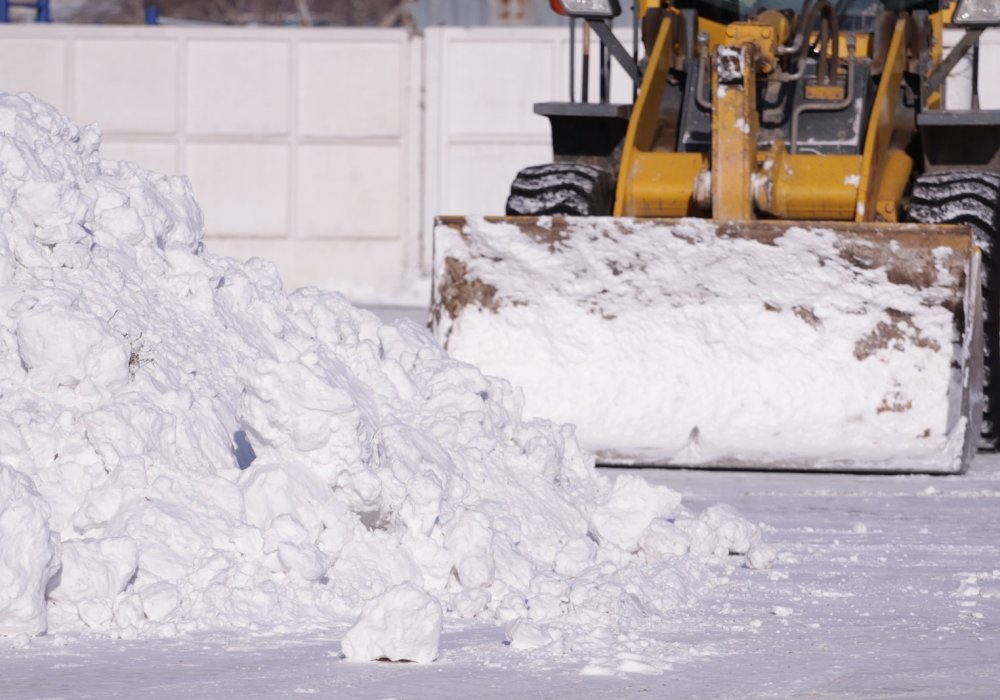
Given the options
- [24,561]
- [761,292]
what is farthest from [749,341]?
[24,561]

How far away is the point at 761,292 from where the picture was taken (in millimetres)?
6449

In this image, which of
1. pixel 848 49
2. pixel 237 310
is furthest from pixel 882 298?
pixel 237 310

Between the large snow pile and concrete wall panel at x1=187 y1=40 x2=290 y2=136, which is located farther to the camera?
concrete wall panel at x1=187 y1=40 x2=290 y2=136

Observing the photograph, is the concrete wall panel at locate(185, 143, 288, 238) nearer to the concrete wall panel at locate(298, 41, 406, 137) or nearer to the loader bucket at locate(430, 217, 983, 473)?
the concrete wall panel at locate(298, 41, 406, 137)

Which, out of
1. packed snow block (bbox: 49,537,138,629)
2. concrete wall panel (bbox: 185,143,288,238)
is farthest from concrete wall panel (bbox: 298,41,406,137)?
packed snow block (bbox: 49,537,138,629)

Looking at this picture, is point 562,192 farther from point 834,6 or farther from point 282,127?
point 282,127

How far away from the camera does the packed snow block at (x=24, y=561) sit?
3629mm

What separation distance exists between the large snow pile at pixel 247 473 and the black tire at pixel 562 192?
6.37 ft

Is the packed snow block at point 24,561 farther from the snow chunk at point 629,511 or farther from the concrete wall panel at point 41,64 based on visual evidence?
the concrete wall panel at point 41,64

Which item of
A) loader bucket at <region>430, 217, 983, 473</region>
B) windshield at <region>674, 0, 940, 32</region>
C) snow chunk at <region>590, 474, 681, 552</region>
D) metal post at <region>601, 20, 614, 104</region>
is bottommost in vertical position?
snow chunk at <region>590, 474, 681, 552</region>

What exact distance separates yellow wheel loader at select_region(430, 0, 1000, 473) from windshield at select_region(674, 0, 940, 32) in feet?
1.78

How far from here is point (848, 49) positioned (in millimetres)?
7168

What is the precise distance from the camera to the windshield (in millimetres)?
7715

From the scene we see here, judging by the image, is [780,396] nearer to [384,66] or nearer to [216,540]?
[216,540]
